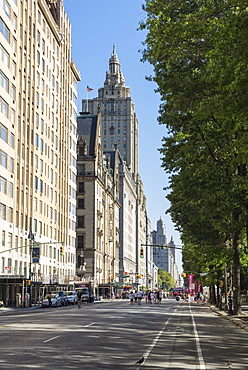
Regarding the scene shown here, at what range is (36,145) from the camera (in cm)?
8212

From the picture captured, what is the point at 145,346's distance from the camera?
19.0 m

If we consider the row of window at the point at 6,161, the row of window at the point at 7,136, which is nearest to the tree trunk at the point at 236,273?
the row of window at the point at 6,161

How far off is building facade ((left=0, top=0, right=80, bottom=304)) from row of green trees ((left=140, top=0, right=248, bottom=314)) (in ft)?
88.6

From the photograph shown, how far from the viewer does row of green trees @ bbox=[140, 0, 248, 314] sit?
18.1 metres

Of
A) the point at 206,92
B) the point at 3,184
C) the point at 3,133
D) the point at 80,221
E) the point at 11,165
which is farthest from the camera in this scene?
the point at 80,221

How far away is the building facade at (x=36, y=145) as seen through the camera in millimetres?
67312

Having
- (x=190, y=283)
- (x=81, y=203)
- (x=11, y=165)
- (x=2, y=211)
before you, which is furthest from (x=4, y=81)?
(x=81, y=203)

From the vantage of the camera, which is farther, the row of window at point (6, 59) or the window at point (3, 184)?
the row of window at point (6, 59)

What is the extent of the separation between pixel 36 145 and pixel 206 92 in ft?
190

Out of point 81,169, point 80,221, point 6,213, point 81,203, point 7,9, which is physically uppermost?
point 7,9

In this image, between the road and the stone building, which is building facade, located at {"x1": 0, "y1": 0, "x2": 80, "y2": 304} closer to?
the stone building

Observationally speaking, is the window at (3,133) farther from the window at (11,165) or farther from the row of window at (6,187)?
the row of window at (6,187)

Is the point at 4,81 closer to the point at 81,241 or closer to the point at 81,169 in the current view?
the point at 81,169

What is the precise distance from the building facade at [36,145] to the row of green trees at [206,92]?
88.6 feet
